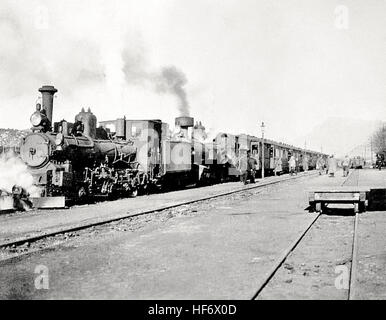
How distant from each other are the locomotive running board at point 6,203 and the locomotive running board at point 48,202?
0.70 metres

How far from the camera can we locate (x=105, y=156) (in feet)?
50.3

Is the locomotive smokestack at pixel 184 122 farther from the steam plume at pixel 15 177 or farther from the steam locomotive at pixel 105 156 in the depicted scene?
the steam plume at pixel 15 177

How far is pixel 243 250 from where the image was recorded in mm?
7020

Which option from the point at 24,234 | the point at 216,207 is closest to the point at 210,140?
the point at 216,207

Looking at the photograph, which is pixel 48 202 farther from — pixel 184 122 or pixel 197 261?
pixel 184 122

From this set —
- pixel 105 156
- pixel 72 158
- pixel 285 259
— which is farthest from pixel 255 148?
pixel 285 259

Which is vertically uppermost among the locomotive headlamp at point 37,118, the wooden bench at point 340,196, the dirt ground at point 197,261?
the locomotive headlamp at point 37,118

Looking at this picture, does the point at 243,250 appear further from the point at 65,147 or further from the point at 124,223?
the point at 65,147

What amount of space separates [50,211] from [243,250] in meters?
7.18

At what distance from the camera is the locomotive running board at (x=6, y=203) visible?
12417mm

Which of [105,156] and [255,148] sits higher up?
[255,148]

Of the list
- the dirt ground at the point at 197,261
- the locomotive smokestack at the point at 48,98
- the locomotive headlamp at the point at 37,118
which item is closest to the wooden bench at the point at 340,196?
the dirt ground at the point at 197,261

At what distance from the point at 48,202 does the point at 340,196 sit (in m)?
Result: 8.35

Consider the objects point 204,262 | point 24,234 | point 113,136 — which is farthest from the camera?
point 113,136
